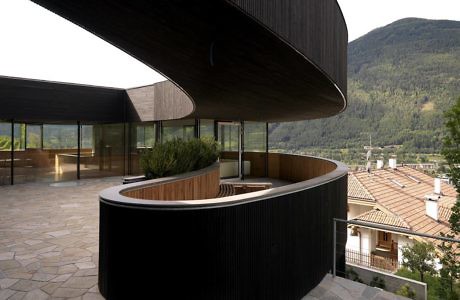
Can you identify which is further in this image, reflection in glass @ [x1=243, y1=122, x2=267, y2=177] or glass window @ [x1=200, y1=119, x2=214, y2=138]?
reflection in glass @ [x1=243, y1=122, x2=267, y2=177]

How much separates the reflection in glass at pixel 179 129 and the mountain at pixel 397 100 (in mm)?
29193

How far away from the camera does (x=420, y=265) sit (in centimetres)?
1438

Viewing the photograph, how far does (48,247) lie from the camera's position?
5.70 meters

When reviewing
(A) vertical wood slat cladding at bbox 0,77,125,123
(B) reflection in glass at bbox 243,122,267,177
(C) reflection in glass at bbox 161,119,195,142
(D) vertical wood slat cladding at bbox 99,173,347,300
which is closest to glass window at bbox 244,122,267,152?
(B) reflection in glass at bbox 243,122,267,177

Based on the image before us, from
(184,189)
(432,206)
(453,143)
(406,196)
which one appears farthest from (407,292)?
(406,196)

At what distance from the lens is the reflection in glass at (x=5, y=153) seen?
1347 centimetres

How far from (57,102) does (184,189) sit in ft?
36.3

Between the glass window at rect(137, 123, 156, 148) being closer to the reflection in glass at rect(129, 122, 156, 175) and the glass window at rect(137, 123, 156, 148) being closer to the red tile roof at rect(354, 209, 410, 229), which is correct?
the reflection in glass at rect(129, 122, 156, 175)

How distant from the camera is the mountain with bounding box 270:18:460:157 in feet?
172

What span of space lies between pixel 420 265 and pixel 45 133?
1822 cm

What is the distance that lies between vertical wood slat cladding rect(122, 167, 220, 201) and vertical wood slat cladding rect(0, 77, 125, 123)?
997cm

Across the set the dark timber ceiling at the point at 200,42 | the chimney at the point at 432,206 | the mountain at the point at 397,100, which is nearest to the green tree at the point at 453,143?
the dark timber ceiling at the point at 200,42

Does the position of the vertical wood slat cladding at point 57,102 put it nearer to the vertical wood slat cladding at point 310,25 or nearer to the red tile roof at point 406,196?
the vertical wood slat cladding at point 310,25

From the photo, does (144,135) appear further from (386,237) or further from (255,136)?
(386,237)
